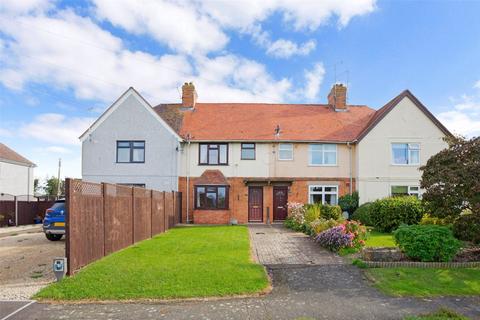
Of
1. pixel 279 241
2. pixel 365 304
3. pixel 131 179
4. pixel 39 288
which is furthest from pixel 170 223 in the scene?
pixel 365 304

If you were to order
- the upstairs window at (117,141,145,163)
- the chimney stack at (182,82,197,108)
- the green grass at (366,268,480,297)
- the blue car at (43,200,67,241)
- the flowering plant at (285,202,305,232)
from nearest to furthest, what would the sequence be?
1. the green grass at (366,268,480,297)
2. the blue car at (43,200,67,241)
3. the flowering plant at (285,202,305,232)
4. the upstairs window at (117,141,145,163)
5. the chimney stack at (182,82,197,108)

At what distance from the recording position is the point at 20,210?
82.9 feet

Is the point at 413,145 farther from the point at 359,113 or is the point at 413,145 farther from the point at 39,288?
the point at 39,288

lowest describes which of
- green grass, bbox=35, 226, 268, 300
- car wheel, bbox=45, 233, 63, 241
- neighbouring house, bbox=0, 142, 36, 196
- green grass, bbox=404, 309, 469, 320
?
car wheel, bbox=45, 233, 63, 241

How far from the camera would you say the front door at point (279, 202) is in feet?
77.3

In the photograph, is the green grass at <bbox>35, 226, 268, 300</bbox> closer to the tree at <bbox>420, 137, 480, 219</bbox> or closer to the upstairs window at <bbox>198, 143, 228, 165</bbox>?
the tree at <bbox>420, 137, 480, 219</bbox>

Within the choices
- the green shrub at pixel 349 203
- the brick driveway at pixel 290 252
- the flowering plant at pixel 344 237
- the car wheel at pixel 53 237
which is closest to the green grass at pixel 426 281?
the brick driveway at pixel 290 252

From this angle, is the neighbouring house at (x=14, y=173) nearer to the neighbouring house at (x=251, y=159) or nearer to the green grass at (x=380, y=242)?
the neighbouring house at (x=251, y=159)

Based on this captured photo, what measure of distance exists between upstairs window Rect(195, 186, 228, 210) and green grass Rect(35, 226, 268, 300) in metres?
11.3

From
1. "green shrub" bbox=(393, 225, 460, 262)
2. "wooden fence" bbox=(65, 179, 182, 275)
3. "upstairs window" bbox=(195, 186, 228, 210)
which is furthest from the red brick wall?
"green shrub" bbox=(393, 225, 460, 262)

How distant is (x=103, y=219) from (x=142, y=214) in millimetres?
3890

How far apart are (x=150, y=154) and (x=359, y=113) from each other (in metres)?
14.6

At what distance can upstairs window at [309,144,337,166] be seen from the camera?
2367 cm

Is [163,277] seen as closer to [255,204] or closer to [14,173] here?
[255,204]
